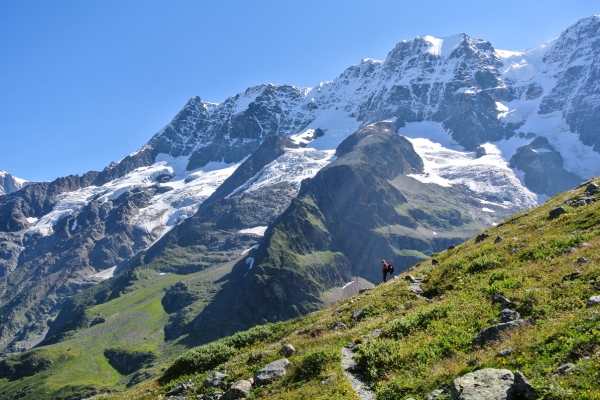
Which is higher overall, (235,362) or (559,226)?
(559,226)

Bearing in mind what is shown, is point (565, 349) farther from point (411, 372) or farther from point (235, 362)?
point (235, 362)

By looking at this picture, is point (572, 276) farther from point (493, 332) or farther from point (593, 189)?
point (593, 189)

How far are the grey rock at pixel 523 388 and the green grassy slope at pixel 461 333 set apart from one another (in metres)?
0.23

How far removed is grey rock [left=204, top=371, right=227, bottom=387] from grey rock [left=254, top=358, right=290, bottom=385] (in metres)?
2.37

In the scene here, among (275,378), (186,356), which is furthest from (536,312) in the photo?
(186,356)

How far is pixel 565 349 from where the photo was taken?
13125mm

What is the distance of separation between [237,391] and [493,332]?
10.2 metres

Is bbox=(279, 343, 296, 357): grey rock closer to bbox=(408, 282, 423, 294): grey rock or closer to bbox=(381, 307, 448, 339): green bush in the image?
bbox=(381, 307, 448, 339): green bush

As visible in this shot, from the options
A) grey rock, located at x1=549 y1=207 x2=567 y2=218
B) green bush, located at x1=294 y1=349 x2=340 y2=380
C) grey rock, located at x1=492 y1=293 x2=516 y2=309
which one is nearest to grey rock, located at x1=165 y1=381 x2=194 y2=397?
green bush, located at x1=294 y1=349 x2=340 y2=380

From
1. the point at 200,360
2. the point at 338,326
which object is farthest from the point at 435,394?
the point at 200,360

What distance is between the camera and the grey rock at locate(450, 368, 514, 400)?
11.8m

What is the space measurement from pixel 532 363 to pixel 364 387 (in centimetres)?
570

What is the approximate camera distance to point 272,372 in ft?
62.5

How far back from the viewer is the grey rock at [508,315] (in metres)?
16.8
